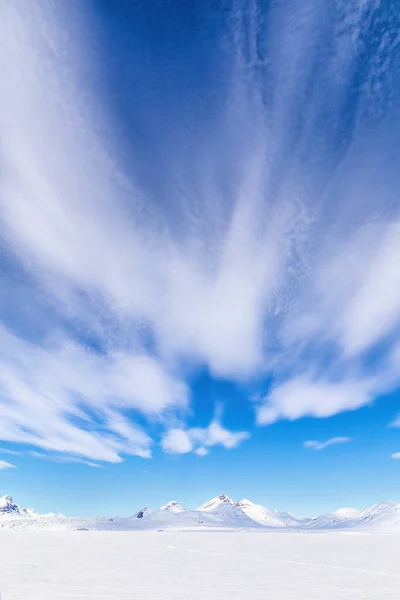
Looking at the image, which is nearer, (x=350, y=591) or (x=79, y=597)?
(x=79, y=597)

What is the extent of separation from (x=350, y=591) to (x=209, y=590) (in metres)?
6.95

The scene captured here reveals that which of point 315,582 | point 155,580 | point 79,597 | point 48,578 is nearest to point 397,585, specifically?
point 315,582

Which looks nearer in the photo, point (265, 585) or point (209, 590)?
point (209, 590)

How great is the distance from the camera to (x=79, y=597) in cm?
1767

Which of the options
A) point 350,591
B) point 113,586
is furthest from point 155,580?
point 350,591

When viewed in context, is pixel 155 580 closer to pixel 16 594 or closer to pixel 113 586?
pixel 113 586

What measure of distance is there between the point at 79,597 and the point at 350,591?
511 inches

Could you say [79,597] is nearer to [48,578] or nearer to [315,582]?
[48,578]

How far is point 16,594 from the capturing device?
1830 centimetres

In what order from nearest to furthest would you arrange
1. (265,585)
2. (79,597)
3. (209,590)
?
(79,597)
(209,590)
(265,585)

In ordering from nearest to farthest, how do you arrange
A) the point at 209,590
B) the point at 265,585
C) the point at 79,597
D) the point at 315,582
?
the point at 79,597, the point at 209,590, the point at 265,585, the point at 315,582

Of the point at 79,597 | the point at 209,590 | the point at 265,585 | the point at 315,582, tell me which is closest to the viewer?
the point at 79,597

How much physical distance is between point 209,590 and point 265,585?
3.72m

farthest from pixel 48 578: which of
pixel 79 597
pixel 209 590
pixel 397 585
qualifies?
pixel 397 585
